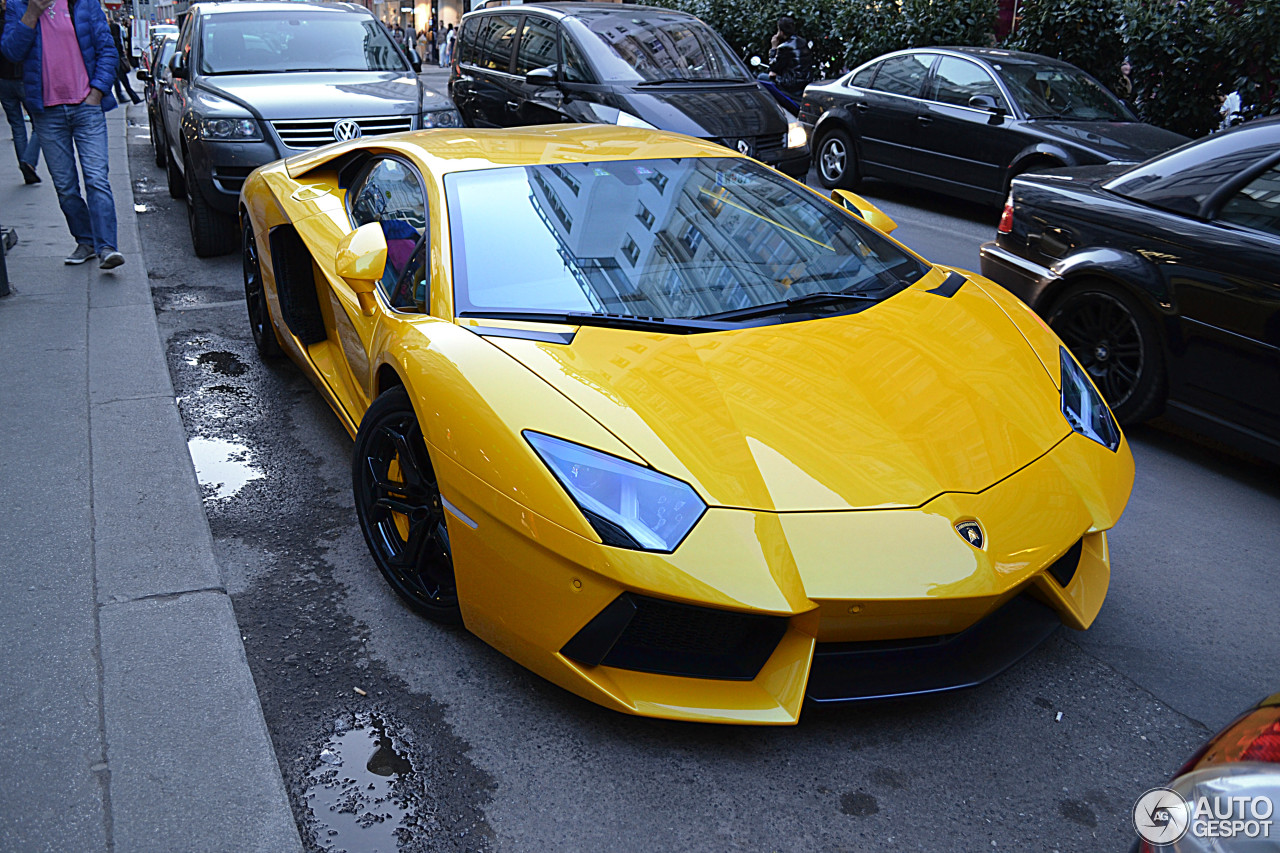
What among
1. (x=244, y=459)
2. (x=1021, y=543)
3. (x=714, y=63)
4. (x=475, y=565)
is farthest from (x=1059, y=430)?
(x=714, y=63)

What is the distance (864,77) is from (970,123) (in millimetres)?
1702

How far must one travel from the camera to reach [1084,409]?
3014mm

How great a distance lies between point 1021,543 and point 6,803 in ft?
7.66

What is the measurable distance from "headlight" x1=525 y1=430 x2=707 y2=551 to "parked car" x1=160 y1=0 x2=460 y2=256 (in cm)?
552

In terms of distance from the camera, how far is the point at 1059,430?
282 centimetres

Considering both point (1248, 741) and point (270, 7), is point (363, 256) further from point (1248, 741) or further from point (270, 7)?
point (270, 7)

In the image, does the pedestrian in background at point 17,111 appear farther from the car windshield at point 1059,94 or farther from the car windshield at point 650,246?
the car windshield at point 1059,94

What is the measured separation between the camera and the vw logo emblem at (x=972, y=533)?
2.38 m

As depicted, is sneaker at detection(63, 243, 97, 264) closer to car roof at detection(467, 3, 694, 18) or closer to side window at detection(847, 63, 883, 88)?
car roof at detection(467, 3, 694, 18)

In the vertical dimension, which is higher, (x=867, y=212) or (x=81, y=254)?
(x=867, y=212)

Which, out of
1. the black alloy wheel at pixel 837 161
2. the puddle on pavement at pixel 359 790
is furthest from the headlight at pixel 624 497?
the black alloy wheel at pixel 837 161

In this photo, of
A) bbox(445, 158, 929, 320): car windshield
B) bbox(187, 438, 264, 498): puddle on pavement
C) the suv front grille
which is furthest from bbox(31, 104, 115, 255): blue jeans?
bbox(445, 158, 929, 320): car windshield

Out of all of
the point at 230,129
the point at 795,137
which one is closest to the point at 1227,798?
the point at 230,129

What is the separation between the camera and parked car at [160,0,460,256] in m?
7.13
